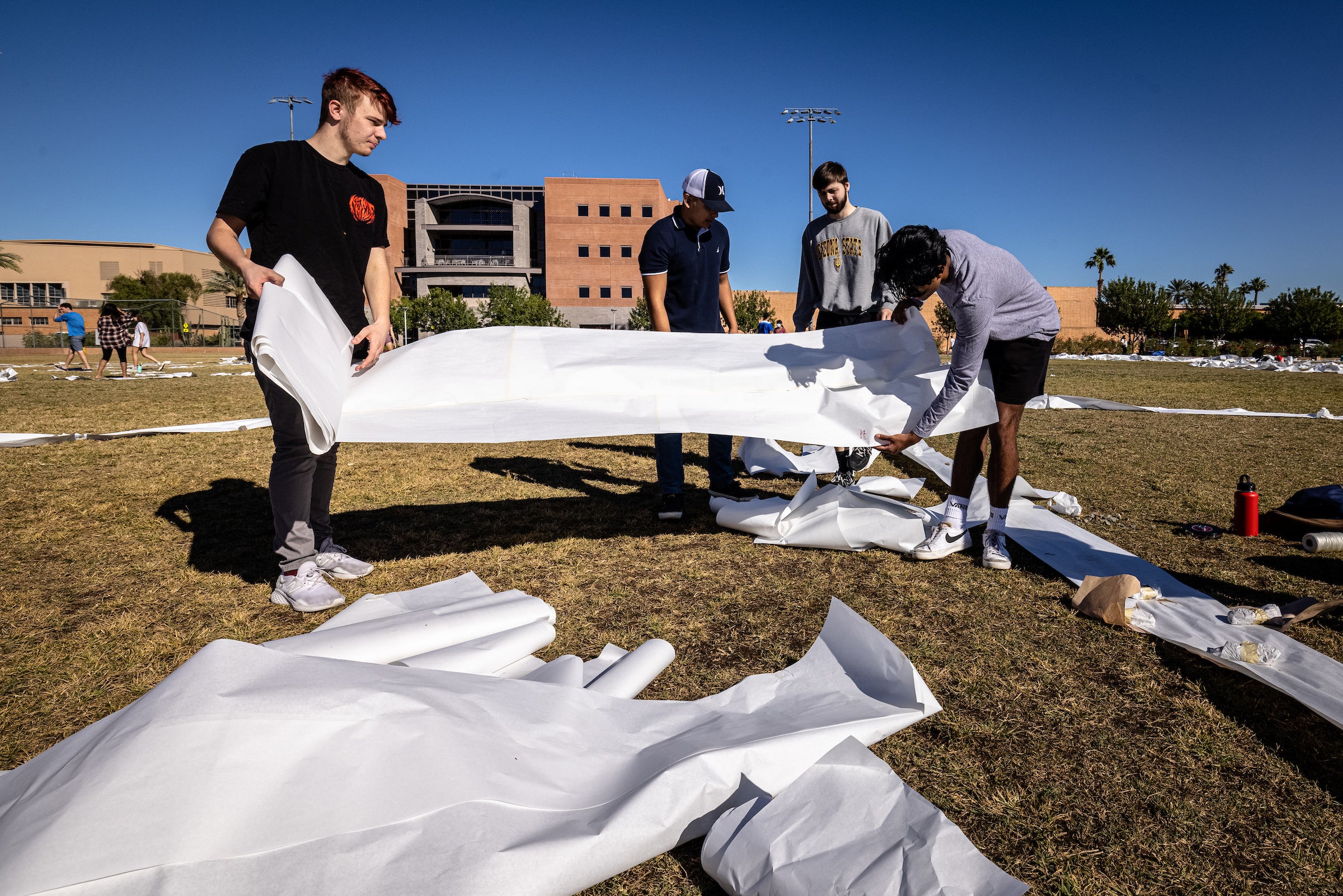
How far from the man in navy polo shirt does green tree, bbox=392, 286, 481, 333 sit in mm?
41242

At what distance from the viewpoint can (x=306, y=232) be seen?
2592 millimetres

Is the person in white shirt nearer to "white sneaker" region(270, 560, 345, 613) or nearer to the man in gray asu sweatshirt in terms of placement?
"white sneaker" region(270, 560, 345, 613)

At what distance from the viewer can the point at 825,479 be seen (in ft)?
15.9

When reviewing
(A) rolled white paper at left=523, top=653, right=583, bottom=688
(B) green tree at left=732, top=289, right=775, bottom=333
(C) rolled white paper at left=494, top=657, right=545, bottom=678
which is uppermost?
(B) green tree at left=732, top=289, right=775, bottom=333

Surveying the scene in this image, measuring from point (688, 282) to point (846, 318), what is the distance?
974 mm

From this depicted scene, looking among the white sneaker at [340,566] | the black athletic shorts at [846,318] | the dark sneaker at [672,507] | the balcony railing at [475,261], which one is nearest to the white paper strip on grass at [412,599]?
the white sneaker at [340,566]

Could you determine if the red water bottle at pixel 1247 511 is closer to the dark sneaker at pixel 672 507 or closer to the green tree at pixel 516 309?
the dark sneaker at pixel 672 507

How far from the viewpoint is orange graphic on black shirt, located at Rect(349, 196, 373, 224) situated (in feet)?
8.97

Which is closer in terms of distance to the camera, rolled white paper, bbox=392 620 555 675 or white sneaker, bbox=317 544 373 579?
rolled white paper, bbox=392 620 555 675

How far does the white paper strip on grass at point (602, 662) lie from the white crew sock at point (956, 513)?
5.56ft

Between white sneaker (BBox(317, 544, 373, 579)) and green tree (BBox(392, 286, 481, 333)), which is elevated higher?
green tree (BBox(392, 286, 481, 333))

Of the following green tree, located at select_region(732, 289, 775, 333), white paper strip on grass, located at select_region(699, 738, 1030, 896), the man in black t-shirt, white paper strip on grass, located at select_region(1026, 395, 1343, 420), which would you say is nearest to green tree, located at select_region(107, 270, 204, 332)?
green tree, located at select_region(732, 289, 775, 333)

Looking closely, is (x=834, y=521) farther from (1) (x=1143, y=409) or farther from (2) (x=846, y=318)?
(1) (x=1143, y=409)

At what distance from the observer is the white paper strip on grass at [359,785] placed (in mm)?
1025
